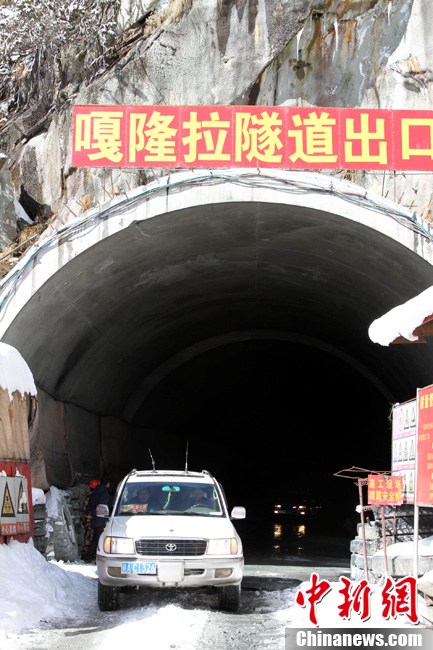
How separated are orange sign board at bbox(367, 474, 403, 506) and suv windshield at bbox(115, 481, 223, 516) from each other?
211 cm

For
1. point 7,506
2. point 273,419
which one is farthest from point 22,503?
point 273,419

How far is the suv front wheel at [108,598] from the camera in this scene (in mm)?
10203

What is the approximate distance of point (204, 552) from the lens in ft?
33.6

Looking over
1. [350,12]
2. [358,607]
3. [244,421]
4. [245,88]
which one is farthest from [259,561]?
[244,421]

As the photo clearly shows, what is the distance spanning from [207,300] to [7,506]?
11095 millimetres

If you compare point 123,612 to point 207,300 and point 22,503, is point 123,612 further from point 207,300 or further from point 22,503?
point 207,300

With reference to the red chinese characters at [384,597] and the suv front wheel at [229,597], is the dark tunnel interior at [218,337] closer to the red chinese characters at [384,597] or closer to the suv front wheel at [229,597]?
the suv front wheel at [229,597]

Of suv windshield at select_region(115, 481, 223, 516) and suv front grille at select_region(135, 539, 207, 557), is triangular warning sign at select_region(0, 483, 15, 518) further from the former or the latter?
suv front grille at select_region(135, 539, 207, 557)

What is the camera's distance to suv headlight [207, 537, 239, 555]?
10.3m

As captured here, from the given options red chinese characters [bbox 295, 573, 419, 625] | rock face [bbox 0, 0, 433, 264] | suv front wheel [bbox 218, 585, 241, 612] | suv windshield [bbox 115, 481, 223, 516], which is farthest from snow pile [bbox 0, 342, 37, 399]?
rock face [bbox 0, 0, 433, 264]

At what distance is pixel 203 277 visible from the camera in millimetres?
18797

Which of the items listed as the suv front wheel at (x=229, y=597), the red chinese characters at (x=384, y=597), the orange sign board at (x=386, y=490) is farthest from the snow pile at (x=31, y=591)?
the orange sign board at (x=386, y=490)

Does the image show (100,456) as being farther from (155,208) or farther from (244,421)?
(244,421)

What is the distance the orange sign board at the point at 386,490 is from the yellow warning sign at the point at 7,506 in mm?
4848
